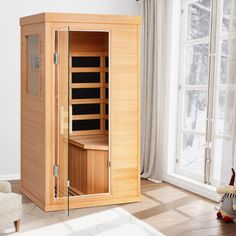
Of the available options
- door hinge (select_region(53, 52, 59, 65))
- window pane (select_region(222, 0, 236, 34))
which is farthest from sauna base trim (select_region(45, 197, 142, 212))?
window pane (select_region(222, 0, 236, 34))

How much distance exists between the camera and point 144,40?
633cm

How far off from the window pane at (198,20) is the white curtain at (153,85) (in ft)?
1.09

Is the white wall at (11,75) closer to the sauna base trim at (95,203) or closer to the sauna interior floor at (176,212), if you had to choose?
the sauna interior floor at (176,212)

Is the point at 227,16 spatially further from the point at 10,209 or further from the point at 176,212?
the point at 10,209

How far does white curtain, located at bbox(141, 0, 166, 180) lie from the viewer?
20.1 feet

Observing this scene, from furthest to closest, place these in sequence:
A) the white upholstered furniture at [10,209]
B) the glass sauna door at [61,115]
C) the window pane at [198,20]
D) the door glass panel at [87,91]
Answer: the window pane at [198,20] < the door glass panel at [87,91] < the glass sauna door at [61,115] < the white upholstered furniture at [10,209]

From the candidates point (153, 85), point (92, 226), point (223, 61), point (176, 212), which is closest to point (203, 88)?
point (223, 61)

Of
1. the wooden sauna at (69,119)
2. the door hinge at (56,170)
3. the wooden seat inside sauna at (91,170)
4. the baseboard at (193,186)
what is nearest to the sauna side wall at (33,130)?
the wooden sauna at (69,119)

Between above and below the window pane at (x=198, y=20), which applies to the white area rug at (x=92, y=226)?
below

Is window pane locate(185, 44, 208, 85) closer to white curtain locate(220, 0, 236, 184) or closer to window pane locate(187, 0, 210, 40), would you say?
window pane locate(187, 0, 210, 40)

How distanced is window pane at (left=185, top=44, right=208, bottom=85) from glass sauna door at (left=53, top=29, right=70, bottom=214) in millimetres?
1776

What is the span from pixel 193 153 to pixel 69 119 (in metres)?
1.91

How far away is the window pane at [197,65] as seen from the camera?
18.9 ft

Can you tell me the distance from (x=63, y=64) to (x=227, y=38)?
5.76 feet
